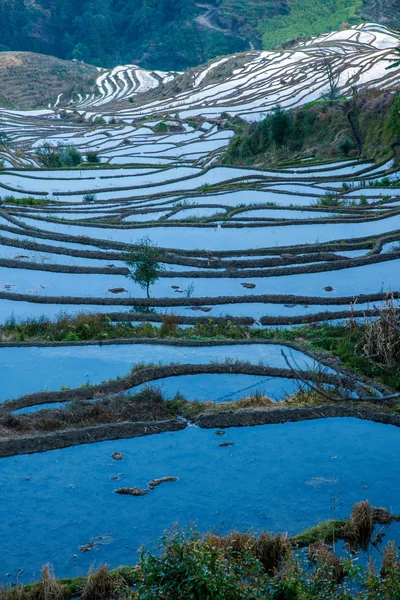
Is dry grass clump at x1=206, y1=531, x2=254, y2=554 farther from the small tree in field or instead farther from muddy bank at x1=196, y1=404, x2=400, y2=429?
the small tree in field

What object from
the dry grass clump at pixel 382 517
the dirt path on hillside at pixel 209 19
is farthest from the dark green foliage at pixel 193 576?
the dirt path on hillside at pixel 209 19

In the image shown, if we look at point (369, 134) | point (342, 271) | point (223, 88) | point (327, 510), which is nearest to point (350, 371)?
point (327, 510)

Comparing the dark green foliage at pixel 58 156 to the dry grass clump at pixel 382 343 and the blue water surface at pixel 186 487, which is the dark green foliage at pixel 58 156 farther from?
the blue water surface at pixel 186 487

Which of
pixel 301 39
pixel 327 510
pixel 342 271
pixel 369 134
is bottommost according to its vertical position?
pixel 327 510

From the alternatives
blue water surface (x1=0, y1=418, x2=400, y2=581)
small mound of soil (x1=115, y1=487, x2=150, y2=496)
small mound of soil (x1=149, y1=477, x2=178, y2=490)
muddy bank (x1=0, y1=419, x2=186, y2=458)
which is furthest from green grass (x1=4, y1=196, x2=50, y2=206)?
small mound of soil (x1=115, y1=487, x2=150, y2=496)

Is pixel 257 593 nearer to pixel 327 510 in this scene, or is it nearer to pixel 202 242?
pixel 327 510

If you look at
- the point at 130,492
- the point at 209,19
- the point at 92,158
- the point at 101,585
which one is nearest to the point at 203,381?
the point at 130,492
